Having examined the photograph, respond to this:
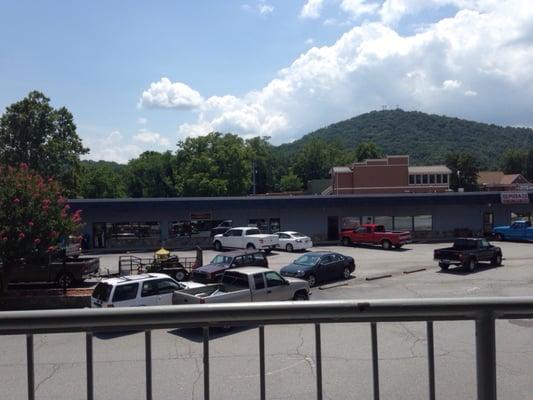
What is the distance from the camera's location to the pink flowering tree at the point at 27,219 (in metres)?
20.7

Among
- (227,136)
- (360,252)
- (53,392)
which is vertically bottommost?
(360,252)

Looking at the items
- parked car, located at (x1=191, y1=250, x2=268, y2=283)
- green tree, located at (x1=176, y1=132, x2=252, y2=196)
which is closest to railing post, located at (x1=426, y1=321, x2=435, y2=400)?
parked car, located at (x1=191, y1=250, x2=268, y2=283)

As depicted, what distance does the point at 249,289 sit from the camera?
17.4m

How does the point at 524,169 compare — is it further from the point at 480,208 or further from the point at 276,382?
the point at 276,382

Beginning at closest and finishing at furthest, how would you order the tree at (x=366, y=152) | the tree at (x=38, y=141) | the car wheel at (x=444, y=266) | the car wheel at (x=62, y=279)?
1. the car wheel at (x=62, y=279)
2. the car wheel at (x=444, y=266)
3. the tree at (x=38, y=141)
4. the tree at (x=366, y=152)

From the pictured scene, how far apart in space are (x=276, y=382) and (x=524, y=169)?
173278 mm

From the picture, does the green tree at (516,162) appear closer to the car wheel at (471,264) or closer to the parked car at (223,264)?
the car wheel at (471,264)

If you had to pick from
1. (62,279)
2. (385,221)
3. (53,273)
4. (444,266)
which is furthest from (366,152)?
(53,273)

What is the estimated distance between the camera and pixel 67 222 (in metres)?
22.5

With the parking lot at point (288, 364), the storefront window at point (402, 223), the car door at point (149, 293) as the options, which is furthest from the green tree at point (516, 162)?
the parking lot at point (288, 364)

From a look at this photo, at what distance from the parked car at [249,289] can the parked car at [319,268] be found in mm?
5877

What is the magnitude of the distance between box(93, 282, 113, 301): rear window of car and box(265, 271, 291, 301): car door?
5073 millimetres

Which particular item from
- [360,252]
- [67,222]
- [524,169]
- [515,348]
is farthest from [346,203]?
[524,169]

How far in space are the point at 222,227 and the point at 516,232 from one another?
81.5 feet
